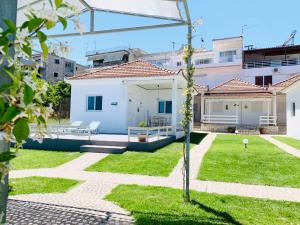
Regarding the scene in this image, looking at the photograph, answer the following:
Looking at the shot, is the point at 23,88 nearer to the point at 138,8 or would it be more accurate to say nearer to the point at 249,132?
the point at 138,8

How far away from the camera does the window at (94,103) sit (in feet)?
71.3

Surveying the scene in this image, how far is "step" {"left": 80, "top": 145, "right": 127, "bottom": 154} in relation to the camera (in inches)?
544

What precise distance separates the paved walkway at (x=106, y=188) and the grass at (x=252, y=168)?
0.50 metres

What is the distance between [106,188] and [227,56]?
42856 millimetres

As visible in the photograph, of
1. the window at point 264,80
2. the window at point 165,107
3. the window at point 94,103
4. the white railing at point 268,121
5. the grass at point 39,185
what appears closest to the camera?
the grass at point 39,185

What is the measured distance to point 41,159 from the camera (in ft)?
42.2

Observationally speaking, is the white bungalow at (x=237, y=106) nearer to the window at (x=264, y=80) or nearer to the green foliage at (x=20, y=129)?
the window at (x=264, y=80)

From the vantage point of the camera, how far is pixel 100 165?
37.9ft

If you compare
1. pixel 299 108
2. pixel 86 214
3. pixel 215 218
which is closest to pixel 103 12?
pixel 86 214

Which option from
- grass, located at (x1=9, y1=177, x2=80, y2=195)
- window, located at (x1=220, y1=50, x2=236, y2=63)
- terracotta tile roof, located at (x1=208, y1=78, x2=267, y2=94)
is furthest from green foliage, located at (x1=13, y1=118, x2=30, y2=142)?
window, located at (x1=220, y1=50, x2=236, y2=63)

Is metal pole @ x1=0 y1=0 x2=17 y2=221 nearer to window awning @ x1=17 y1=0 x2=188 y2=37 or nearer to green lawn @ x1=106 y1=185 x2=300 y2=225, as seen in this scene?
green lawn @ x1=106 y1=185 x2=300 y2=225

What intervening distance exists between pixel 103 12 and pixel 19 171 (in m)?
6.77

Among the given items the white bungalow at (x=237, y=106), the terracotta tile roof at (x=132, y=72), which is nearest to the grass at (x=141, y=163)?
the terracotta tile roof at (x=132, y=72)

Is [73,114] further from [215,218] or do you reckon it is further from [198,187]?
[215,218]
